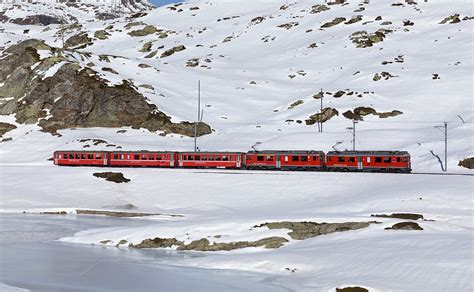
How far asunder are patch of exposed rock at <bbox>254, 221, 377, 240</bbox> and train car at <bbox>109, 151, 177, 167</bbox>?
31.8 metres

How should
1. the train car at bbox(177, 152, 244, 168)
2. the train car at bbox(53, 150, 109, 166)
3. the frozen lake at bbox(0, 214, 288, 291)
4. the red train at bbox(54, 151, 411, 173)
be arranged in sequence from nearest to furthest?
1. the frozen lake at bbox(0, 214, 288, 291)
2. the red train at bbox(54, 151, 411, 173)
3. the train car at bbox(177, 152, 244, 168)
4. the train car at bbox(53, 150, 109, 166)

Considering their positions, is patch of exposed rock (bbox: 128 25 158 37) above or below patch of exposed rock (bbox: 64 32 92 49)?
above

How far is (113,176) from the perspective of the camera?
5778 cm

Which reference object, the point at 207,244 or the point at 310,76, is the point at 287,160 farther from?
the point at 310,76

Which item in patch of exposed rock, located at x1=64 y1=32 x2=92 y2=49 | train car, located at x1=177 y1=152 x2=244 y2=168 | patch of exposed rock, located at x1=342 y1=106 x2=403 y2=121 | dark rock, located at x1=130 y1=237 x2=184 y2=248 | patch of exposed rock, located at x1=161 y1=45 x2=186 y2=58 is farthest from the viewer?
patch of exposed rock, located at x1=64 y1=32 x2=92 y2=49

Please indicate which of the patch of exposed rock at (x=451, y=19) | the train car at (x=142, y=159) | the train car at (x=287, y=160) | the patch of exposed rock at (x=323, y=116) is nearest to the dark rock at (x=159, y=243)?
the train car at (x=287, y=160)

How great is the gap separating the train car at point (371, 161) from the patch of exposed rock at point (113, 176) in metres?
24.5

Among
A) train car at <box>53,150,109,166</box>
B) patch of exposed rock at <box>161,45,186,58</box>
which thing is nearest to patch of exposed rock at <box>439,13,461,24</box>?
patch of exposed rock at <box>161,45,186,58</box>

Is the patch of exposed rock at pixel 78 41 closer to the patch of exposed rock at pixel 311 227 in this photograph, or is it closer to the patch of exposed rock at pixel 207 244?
the patch of exposed rock at pixel 207 244

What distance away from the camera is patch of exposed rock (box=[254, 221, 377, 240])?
3392 cm

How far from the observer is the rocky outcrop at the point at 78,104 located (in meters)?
93.1

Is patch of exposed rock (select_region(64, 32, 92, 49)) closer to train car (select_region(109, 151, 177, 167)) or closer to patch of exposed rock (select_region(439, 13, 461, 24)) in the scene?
patch of exposed rock (select_region(439, 13, 461, 24))

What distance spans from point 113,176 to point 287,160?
20912 mm

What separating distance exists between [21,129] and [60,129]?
732 cm
